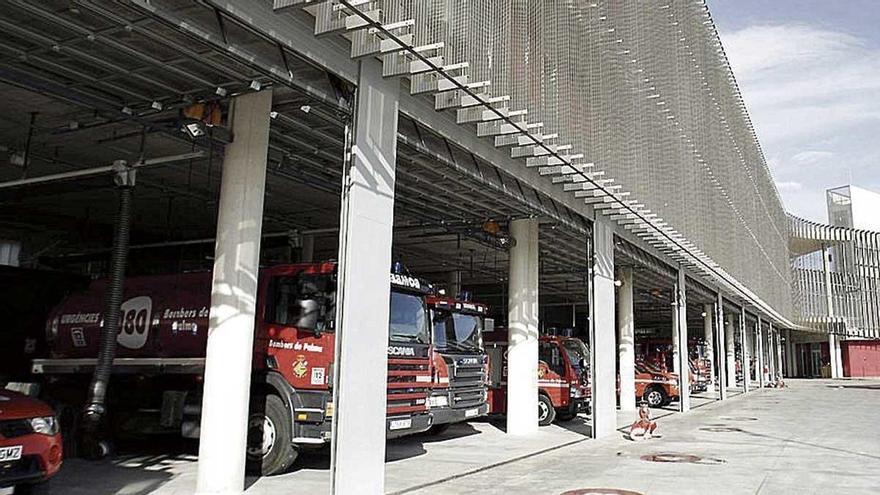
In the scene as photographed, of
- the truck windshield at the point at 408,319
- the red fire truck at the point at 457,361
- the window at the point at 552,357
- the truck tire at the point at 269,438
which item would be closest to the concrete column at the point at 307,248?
the red fire truck at the point at 457,361

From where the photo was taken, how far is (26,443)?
5875mm

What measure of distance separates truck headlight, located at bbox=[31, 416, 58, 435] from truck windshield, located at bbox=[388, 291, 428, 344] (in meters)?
4.53

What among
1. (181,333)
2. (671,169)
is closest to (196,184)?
(181,333)

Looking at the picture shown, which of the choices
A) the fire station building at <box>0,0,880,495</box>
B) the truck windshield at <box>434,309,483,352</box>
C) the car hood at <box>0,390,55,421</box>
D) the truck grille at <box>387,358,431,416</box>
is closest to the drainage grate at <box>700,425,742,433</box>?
the fire station building at <box>0,0,880,495</box>

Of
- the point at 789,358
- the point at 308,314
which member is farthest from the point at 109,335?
the point at 789,358

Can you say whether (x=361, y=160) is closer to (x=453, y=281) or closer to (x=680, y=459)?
(x=680, y=459)

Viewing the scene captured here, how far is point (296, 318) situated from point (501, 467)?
3803 mm

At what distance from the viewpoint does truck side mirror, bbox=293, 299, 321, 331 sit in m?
9.23

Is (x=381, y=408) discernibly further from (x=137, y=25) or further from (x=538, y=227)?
(x=538, y=227)

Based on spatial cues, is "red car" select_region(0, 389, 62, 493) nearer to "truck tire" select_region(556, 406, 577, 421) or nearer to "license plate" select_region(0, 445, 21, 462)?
"license plate" select_region(0, 445, 21, 462)

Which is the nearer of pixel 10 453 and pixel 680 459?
pixel 10 453

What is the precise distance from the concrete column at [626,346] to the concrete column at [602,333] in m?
6.30

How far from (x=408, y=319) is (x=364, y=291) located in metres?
3.04

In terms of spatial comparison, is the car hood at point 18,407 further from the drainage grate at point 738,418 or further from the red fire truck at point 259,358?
the drainage grate at point 738,418
